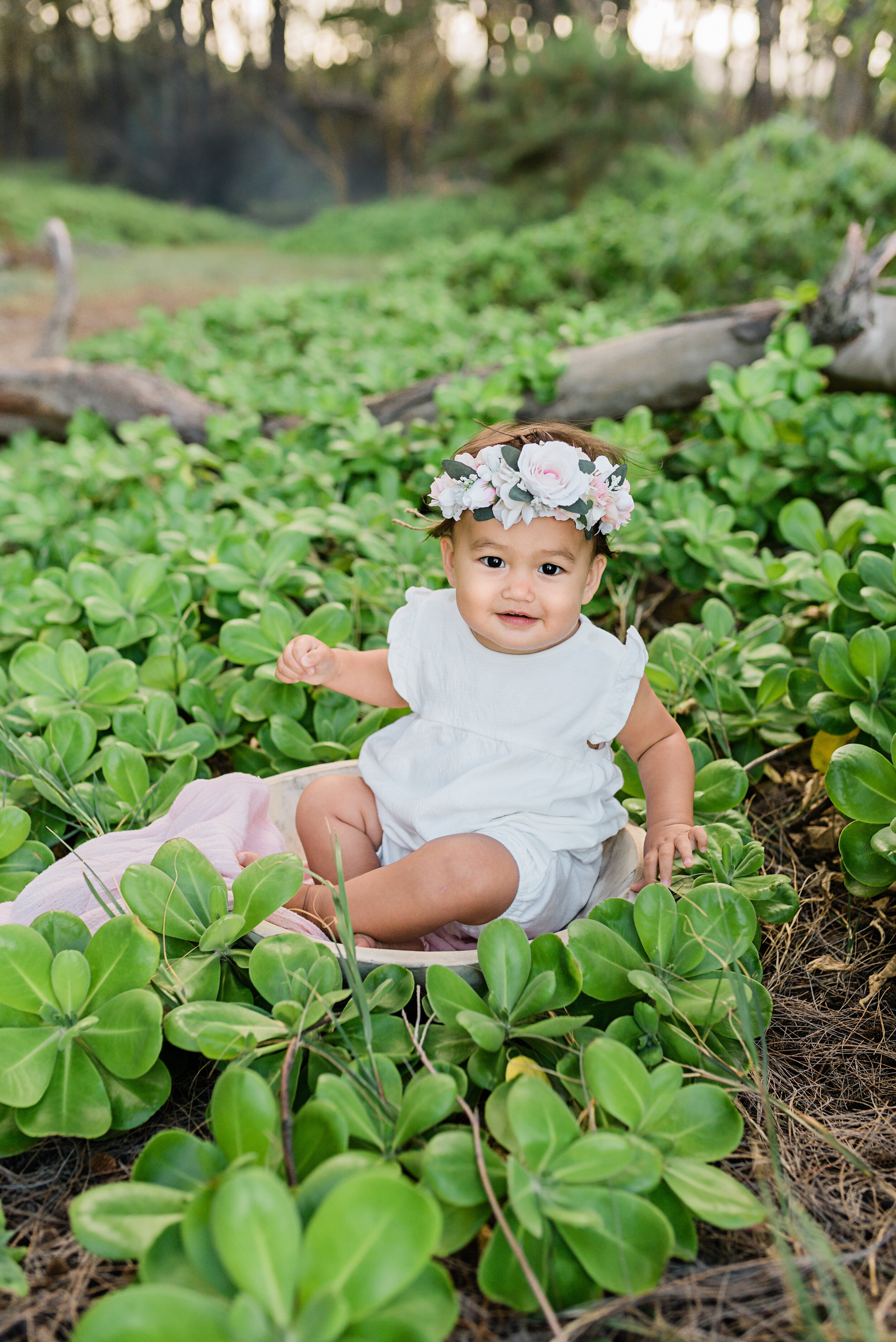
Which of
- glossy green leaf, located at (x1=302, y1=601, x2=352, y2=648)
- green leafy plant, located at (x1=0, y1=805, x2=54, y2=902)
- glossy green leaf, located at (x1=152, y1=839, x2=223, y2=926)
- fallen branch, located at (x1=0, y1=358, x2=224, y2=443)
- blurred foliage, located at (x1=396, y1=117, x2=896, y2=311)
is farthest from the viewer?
blurred foliage, located at (x1=396, y1=117, x2=896, y2=311)

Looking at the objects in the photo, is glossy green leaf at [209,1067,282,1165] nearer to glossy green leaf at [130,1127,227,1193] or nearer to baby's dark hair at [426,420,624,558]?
glossy green leaf at [130,1127,227,1193]

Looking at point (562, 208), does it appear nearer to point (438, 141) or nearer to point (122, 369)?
point (438, 141)

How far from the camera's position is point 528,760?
1.37 metres

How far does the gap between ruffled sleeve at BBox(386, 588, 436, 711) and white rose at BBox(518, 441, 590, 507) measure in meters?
0.36

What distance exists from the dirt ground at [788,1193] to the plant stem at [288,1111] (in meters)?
0.18

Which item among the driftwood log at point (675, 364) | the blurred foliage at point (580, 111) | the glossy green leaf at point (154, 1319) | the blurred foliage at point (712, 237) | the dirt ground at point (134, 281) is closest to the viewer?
the glossy green leaf at point (154, 1319)

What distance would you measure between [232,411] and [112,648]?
6.85ft

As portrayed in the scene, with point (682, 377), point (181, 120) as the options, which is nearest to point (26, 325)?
point (682, 377)

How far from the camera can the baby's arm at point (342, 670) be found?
1.44 m

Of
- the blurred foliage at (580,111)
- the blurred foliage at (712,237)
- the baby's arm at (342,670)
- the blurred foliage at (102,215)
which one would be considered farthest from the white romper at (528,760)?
the blurred foliage at (102,215)

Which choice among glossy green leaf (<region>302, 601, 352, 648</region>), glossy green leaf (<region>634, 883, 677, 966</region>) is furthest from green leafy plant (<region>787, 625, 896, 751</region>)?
glossy green leaf (<region>302, 601, 352, 648</region>)

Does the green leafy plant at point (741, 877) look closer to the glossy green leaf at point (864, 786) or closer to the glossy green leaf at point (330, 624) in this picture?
the glossy green leaf at point (864, 786)

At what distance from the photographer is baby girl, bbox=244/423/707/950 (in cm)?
126

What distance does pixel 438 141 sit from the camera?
39.1 ft
